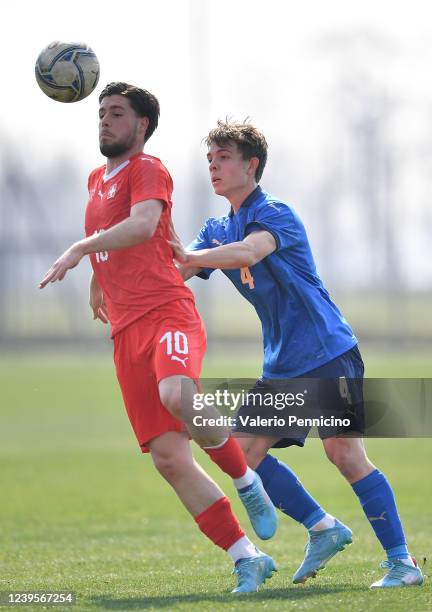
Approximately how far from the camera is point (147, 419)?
6.11 m

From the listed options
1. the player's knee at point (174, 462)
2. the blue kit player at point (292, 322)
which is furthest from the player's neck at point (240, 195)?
the player's knee at point (174, 462)

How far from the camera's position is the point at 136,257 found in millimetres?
6266

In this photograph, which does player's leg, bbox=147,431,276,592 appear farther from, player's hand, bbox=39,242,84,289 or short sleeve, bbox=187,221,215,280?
short sleeve, bbox=187,221,215,280

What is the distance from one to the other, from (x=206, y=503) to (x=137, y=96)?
2186 millimetres

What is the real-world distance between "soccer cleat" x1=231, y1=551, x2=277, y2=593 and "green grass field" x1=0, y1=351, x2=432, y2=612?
0.09 m

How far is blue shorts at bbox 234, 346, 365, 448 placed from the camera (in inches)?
256

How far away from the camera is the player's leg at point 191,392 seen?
5.93 meters

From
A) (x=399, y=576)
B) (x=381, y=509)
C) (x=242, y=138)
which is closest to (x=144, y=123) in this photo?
(x=242, y=138)

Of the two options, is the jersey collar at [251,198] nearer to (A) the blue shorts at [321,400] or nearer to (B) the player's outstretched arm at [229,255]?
(B) the player's outstretched arm at [229,255]

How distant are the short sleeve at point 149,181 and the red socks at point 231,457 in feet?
4.26

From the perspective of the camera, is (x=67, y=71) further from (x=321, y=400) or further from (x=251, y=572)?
(x=251, y=572)

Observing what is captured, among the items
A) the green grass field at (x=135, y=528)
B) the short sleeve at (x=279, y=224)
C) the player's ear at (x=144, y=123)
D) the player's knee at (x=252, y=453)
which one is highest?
the player's ear at (x=144, y=123)

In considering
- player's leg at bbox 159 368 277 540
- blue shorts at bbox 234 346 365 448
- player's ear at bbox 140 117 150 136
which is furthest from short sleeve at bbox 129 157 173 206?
blue shorts at bbox 234 346 365 448

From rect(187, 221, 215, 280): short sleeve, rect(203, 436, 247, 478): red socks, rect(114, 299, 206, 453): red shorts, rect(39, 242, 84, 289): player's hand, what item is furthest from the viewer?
rect(187, 221, 215, 280): short sleeve
